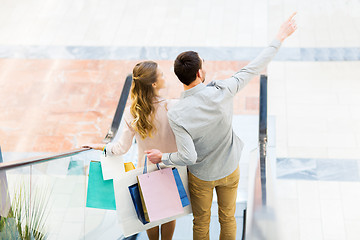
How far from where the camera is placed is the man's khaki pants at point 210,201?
262 cm

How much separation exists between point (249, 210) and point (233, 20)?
4.74 metres

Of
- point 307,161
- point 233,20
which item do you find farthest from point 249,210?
point 233,20

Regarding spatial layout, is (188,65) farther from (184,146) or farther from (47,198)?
(47,198)

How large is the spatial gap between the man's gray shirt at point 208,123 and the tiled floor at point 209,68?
176cm

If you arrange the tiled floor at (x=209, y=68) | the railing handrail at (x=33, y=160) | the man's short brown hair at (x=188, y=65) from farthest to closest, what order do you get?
1. the tiled floor at (x=209, y=68)
2. the man's short brown hair at (x=188, y=65)
3. the railing handrail at (x=33, y=160)

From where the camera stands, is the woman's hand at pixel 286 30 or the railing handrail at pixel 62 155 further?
the woman's hand at pixel 286 30

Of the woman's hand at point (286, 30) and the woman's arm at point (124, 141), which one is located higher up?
the woman's hand at point (286, 30)

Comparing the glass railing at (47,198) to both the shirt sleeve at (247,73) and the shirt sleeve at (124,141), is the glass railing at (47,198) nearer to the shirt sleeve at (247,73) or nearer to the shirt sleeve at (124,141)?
the shirt sleeve at (124,141)

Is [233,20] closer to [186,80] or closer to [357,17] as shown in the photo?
[357,17]

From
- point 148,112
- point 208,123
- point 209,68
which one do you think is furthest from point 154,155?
point 209,68

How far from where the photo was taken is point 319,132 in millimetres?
5121

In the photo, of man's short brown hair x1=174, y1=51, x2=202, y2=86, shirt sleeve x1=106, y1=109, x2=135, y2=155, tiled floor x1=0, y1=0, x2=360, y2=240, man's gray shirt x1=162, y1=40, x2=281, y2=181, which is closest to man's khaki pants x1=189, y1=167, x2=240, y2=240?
man's gray shirt x1=162, y1=40, x2=281, y2=181

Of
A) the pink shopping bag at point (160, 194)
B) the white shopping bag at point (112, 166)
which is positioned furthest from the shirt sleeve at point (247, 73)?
the white shopping bag at point (112, 166)

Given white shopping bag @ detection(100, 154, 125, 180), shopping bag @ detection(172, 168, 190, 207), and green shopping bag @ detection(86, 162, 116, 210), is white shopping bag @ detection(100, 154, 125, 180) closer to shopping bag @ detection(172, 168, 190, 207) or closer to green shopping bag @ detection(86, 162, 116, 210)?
green shopping bag @ detection(86, 162, 116, 210)
